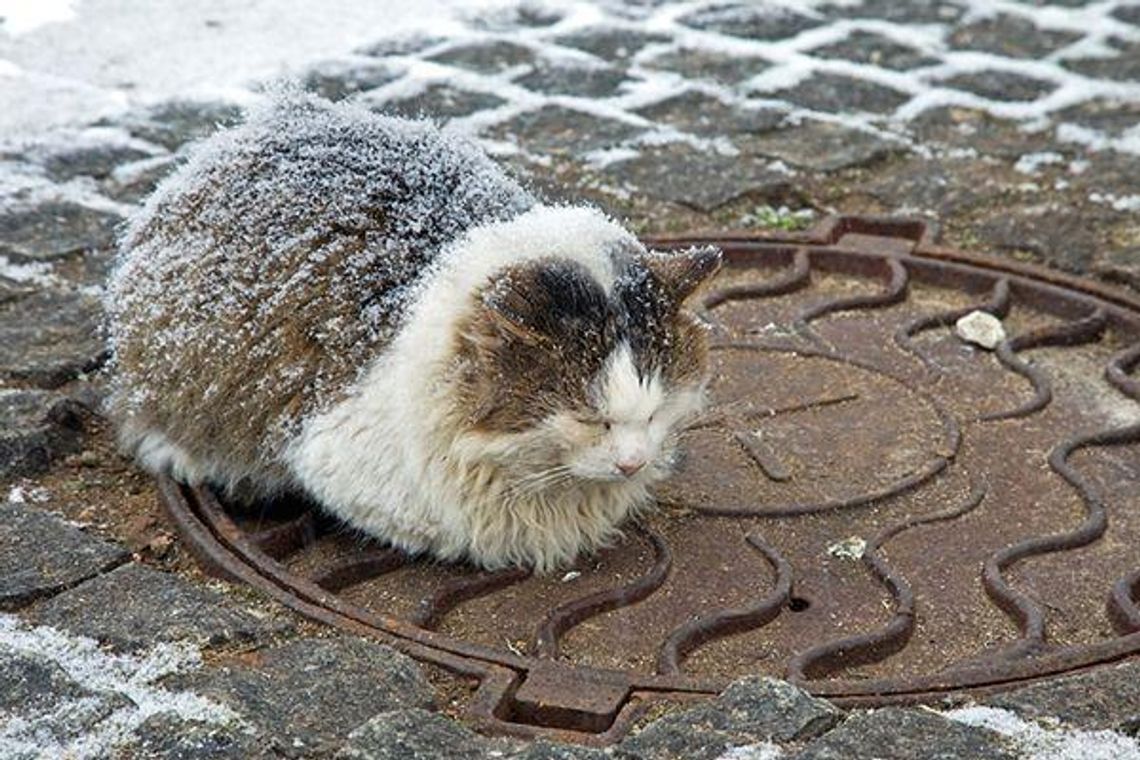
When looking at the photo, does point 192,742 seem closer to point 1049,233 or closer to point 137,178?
point 137,178

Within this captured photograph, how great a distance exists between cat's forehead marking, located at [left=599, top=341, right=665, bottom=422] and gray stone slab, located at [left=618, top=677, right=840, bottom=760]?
606mm

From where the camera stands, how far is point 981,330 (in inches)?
192

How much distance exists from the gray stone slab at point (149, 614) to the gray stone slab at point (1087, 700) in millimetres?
1388

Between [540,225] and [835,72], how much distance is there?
3208 millimetres

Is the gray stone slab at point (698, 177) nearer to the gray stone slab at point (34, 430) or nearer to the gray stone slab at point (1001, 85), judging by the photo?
the gray stone slab at point (1001, 85)

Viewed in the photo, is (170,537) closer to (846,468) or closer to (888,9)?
(846,468)

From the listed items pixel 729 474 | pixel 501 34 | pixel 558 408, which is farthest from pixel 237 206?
pixel 501 34

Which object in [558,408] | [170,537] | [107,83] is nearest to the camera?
[558,408]

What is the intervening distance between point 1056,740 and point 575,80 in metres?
4.04

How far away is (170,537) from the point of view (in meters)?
4.00

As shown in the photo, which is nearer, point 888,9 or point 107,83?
point 107,83

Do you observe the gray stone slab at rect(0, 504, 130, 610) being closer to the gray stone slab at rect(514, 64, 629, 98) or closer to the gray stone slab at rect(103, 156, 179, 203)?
the gray stone slab at rect(103, 156, 179, 203)

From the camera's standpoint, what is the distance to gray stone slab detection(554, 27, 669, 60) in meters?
6.98

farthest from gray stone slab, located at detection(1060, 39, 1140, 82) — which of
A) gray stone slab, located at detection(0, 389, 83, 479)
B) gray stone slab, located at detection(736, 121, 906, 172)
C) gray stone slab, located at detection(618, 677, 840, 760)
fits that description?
gray stone slab, located at detection(618, 677, 840, 760)
